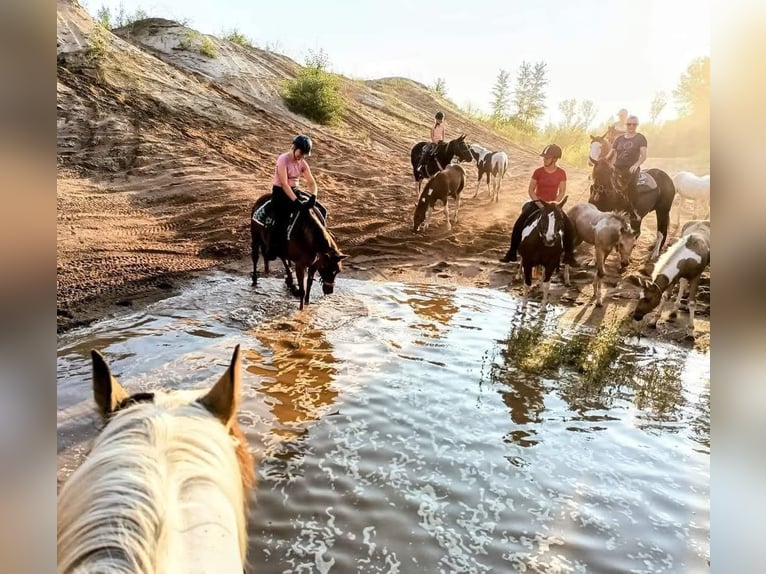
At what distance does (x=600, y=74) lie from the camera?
2.85m

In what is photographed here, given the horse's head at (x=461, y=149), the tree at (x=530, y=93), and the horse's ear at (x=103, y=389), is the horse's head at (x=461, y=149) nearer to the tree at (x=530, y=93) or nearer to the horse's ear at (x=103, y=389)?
the tree at (x=530, y=93)

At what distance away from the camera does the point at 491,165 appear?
4262 millimetres

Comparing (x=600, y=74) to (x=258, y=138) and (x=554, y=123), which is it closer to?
(x=554, y=123)

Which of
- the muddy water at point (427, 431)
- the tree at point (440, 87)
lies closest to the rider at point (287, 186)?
the muddy water at point (427, 431)

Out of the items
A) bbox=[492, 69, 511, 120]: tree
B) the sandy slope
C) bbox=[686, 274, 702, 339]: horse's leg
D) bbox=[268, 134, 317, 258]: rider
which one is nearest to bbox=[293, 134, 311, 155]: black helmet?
bbox=[268, 134, 317, 258]: rider

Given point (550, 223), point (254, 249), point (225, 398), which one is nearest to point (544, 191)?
point (550, 223)

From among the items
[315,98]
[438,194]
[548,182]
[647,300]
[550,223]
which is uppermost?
[315,98]

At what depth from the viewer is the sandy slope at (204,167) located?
9.43 ft

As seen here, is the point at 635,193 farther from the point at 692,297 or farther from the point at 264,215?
the point at 264,215

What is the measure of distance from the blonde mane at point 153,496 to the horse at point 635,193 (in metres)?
3.88

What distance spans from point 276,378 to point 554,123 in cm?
Answer: 237

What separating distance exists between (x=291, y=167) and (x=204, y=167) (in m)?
0.80
